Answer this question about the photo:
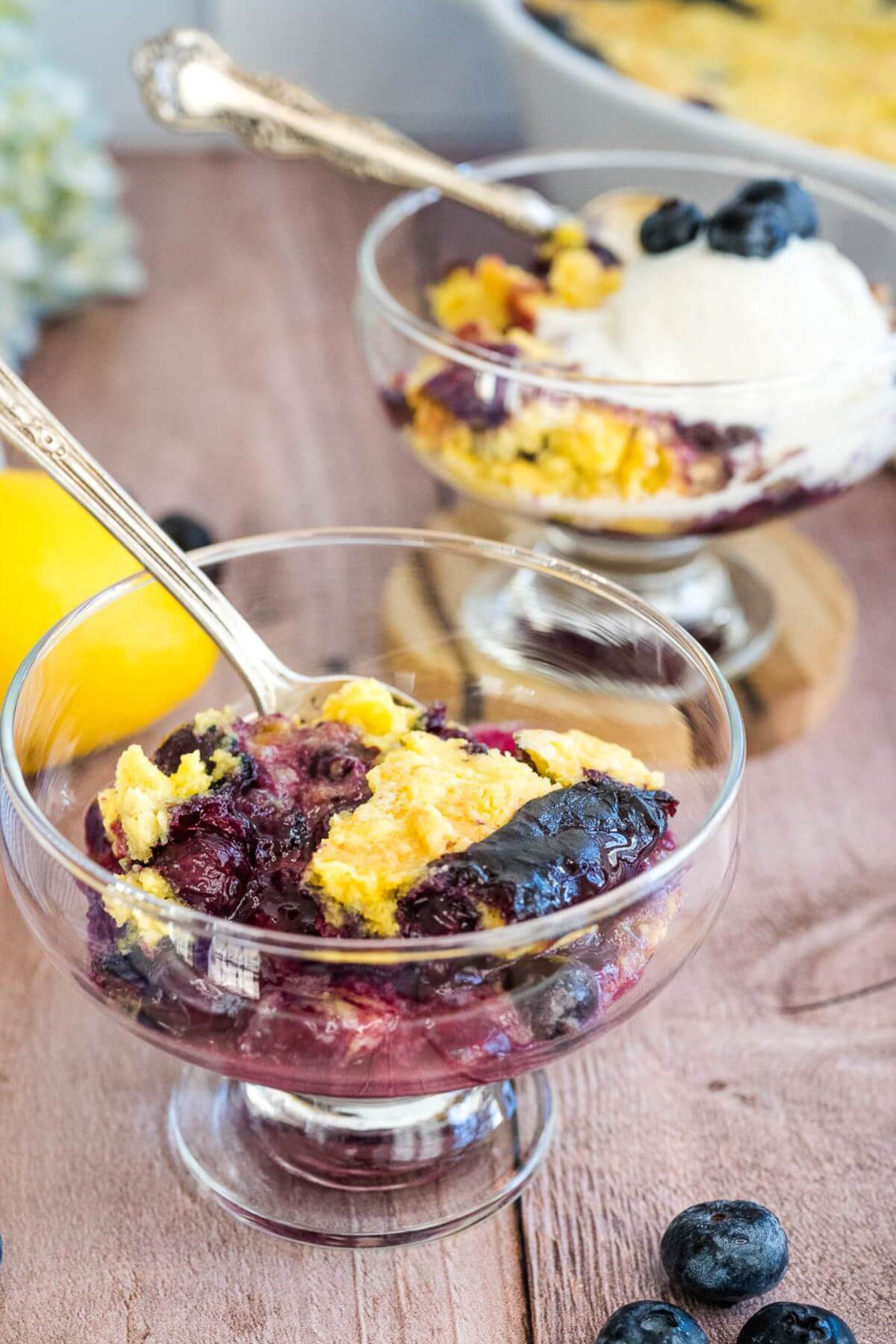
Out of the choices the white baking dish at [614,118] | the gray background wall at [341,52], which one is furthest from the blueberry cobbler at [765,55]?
the gray background wall at [341,52]

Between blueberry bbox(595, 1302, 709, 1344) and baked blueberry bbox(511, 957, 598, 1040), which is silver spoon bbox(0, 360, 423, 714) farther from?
blueberry bbox(595, 1302, 709, 1344)

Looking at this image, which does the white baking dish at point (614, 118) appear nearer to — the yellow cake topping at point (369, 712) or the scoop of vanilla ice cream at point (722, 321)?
the scoop of vanilla ice cream at point (722, 321)

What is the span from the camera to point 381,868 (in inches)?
29.2

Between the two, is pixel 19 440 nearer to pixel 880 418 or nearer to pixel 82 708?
pixel 82 708

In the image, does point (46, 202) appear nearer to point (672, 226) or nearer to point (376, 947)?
point (672, 226)

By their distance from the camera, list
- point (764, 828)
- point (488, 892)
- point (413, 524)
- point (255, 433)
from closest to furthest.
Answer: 1. point (488, 892)
2. point (764, 828)
3. point (413, 524)
4. point (255, 433)

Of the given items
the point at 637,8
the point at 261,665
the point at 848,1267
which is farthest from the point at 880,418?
Result: the point at 637,8

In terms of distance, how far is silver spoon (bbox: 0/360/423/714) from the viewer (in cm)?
93

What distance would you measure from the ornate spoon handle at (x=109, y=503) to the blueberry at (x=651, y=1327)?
0.48 m

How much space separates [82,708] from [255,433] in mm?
826

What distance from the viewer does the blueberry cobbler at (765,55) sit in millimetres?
1846

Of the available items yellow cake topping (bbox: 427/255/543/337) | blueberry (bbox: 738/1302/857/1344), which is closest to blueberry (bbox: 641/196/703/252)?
yellow cake topping (bbox: 427/255/543/337)

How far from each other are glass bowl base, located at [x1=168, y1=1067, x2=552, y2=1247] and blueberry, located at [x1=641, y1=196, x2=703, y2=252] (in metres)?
0.79

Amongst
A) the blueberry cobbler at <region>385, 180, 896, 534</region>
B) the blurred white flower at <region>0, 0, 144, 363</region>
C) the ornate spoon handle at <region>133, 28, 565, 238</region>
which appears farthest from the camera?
the blurred white flower at <region>0, 0, 144, 363</region>
